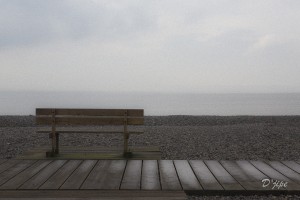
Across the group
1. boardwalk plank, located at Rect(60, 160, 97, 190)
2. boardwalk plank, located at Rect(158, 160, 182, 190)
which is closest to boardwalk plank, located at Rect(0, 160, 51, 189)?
boardwalk plank, located at Rect(60, 160, 97, 190)

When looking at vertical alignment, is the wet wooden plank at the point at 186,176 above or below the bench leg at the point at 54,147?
below

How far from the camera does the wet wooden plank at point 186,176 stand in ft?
18.2

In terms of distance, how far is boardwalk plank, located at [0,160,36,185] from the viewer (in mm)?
5945

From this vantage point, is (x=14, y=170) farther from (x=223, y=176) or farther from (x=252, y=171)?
(x=252, y=171)

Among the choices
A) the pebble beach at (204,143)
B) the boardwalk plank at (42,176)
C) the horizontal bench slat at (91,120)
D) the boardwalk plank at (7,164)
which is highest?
the horizontal bench slat at (91,120)

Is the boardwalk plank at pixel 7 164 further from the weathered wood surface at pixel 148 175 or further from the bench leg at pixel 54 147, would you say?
the bench leg at pixel 54 147

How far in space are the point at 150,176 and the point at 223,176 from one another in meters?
1.15

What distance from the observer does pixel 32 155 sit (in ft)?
25.6

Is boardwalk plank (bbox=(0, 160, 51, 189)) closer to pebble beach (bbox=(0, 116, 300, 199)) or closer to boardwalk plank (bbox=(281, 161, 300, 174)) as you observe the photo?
pebble beach (bbox=(0, 116, 300, 199))

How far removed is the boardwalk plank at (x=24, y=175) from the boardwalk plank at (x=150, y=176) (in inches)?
69.4

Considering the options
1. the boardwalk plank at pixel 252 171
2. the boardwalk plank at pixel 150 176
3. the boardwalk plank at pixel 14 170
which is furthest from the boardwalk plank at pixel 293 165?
the boardwalk plank at pixel 14 170

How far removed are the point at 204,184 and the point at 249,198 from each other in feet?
2.24

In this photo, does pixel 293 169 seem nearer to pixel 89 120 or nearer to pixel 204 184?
pixel 204 184

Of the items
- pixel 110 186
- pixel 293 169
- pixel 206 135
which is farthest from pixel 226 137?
pixel 110 186
